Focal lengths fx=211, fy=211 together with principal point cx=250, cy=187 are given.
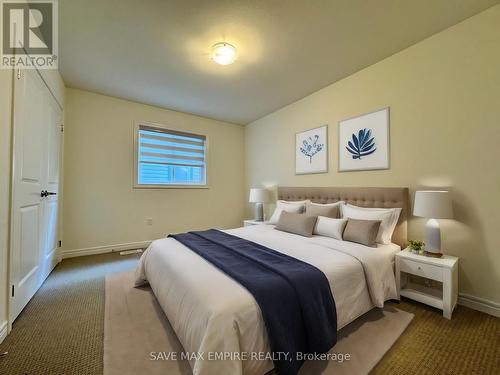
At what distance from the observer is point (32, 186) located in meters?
2.10

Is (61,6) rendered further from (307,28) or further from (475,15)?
(475,15)

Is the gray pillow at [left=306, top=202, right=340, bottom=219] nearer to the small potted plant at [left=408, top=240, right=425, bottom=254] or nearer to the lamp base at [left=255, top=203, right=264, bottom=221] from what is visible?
the small potted plant at [left=408, top=240, right=425, bottom=254]

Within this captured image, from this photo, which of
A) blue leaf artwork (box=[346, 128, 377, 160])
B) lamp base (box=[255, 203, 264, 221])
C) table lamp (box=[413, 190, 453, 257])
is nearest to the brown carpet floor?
table lamp (box=[413, 190, 453, 257])

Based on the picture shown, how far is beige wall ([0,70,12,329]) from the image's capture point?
155 centimetres

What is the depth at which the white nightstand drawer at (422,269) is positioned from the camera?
186 cm

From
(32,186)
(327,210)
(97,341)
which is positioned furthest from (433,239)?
(32,186)

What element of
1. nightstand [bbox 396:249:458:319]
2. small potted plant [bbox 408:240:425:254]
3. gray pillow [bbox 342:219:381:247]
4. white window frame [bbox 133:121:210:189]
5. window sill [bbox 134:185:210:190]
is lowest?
nightstand [bbox 396:249:458:319]

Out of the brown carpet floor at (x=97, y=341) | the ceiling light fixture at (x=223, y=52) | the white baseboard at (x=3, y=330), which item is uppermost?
the ceiling light fixture at (x=223, y=52)

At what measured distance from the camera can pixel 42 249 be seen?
8.01 ft

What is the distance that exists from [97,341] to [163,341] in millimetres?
495

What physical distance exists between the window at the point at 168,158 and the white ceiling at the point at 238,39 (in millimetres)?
944

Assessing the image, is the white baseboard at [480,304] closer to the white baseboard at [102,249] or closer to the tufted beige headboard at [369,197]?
the tufted beige headboard at [369,197]

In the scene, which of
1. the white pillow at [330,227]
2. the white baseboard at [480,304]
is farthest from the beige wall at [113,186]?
the white baseboard at [480,304]

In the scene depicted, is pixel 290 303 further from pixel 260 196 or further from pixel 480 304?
pixel 260 196
